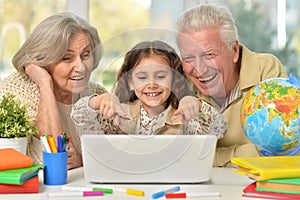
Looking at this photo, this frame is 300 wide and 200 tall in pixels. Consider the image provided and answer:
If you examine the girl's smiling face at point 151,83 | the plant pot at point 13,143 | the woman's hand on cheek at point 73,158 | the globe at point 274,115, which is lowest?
the woman's hand on cheek at point 73,158

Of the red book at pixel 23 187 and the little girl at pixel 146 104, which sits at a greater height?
the little girl at pixel 146 104

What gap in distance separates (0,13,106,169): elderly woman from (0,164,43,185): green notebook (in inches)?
24.0

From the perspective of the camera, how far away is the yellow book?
4.07 ft

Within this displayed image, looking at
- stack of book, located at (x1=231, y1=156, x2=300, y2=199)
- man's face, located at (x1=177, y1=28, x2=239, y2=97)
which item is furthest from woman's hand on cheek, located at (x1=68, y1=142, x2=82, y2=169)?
stack of book, located at (x1=231, y1=156, x2=300, y2=199)

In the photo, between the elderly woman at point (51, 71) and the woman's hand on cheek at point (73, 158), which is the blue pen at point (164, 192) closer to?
the woman's hand on cheek at point (73, 158)

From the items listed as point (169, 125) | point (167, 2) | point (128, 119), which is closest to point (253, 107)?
point (169, 125)

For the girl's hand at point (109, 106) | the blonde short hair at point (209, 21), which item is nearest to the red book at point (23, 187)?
the girl's hand at point (109, 106)

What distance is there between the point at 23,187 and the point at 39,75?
856 millimetres

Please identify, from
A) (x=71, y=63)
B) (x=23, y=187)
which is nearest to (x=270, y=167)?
(x=23, y=187)

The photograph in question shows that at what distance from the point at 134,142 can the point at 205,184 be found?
0.22 meters

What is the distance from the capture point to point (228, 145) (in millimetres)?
1986

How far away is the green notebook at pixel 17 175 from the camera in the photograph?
1266 millimetres

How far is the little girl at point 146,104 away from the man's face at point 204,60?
83 mm

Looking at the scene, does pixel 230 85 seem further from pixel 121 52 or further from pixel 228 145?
pixel 121 52
